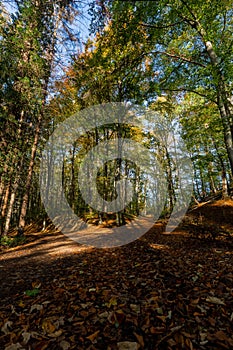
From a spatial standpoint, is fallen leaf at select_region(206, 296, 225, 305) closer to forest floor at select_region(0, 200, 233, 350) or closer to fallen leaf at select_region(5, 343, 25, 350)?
forest floor at select_region(0, 200, 233, 350)

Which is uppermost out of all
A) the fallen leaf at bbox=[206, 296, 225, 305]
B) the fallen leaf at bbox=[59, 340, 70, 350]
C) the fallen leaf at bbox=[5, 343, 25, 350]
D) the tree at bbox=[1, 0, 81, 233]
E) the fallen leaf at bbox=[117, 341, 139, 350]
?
the tree at bbox=[1, 0, 81, 233]

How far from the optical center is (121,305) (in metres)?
2.59

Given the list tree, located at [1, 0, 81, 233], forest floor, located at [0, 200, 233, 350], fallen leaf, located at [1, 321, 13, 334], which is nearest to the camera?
forest floor, located at [0, 200, 233, 350]

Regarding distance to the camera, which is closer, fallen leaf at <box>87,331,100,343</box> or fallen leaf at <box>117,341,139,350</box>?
fallen leaf at <box>117,341,139,350</box>

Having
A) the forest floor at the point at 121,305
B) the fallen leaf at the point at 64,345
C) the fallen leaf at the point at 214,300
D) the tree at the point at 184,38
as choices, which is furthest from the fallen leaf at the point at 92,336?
the tree at the point at 184,38

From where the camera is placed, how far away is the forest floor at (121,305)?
1.94m

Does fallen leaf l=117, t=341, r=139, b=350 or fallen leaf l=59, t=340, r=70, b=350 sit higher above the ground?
fallen leaf l=117, t=341, r=139, b=350

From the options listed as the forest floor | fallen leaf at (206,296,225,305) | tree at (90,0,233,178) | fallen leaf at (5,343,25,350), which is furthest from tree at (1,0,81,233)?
fallen leaf at (206,296,225,305)

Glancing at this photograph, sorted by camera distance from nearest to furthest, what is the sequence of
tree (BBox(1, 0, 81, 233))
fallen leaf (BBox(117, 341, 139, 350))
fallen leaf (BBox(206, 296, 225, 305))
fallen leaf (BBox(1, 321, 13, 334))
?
fallen leaf (BBox(117, 341, 139, 350)) → fallen leaf (BBox(1, 321, 13, 334)) → fallen leaf (BBox(206, 296, 225, 305)) → tree (BBox(1, 0, 81, 233))

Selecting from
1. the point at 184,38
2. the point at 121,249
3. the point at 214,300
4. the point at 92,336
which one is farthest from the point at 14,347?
the point at 184,38

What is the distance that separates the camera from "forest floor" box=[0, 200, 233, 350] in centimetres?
194

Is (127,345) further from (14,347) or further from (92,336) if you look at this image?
(14,347)

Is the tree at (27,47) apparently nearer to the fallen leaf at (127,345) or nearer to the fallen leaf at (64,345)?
the fallen leaf at (64,345)

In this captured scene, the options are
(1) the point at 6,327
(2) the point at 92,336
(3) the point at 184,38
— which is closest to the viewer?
(2) the point at 92,336
